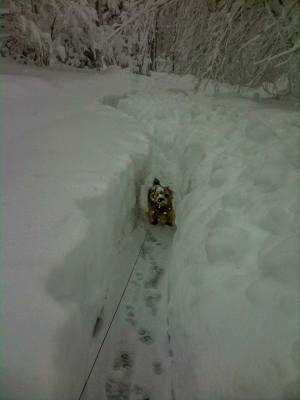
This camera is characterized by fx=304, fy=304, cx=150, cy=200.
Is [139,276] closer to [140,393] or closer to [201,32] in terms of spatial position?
[140,393]

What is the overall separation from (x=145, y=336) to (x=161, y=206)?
1857mm

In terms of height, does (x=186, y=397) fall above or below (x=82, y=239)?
below

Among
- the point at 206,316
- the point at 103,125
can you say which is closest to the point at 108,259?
the point at 206,316

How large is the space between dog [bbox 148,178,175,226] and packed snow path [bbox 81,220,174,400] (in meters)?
0.74

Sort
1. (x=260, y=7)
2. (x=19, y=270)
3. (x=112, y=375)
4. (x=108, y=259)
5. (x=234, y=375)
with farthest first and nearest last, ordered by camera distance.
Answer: (x=260, y=7)
(x=108, y=259)
(x=112, y=375)
(x=19, y=270)
(x=234, y=375)

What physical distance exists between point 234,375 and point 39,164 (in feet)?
7.98

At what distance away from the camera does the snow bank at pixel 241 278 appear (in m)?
1.42

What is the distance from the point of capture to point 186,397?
1812mm

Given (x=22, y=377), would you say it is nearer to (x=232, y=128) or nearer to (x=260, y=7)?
(x=232, y=128)

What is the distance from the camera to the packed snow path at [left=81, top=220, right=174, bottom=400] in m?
2.14

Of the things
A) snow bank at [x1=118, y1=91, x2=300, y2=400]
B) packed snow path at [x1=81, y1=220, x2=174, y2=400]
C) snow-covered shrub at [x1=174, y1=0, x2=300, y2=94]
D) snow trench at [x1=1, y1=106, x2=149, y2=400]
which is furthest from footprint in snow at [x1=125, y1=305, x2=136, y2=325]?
snow-covered shrub at [x1=174, y1=0, x2=300, y2=94]

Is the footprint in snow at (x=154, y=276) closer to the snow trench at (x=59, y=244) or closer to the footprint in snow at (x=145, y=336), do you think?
the snow trench at (x=59, y=244)

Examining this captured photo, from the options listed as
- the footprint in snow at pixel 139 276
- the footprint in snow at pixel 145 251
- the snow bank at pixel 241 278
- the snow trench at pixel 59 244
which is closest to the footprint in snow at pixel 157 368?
the snow bank at pixel 241 278

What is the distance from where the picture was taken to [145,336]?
2525mm
